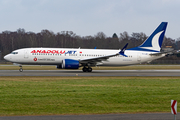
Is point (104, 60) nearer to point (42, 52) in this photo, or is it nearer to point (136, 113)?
point (42, 52)

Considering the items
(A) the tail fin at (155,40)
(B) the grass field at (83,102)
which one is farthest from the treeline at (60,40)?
(B) the grass field at (83,102)

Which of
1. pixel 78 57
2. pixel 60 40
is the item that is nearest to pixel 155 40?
pixel 78 57

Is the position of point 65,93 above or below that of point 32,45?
below

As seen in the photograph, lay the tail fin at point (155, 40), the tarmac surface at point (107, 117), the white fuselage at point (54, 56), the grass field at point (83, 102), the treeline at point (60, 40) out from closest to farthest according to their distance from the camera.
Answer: the tarmac surface at point (107, 117) → the grass field at point (83, 102) → the white fuselage at point (54, 56) → the tail fin at point (155, 40) → the treeline at point (60, 40)

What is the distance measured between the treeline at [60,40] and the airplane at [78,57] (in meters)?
52.1

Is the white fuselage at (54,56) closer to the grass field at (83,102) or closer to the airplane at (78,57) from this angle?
the airplane at (78,57)

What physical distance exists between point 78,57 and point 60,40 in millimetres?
67108

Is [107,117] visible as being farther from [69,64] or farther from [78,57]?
[78,57]

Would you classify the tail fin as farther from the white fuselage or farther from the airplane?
the white fuselage

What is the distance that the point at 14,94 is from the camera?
14.7 metres

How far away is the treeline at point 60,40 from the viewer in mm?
93250

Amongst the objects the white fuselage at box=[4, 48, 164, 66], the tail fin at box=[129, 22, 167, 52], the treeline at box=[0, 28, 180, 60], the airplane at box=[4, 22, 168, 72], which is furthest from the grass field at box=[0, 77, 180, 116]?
the treeline at box=[0, 28, 180, 60]

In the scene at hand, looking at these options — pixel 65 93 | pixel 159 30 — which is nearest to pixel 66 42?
pixel 159 30

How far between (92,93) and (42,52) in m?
20.7
